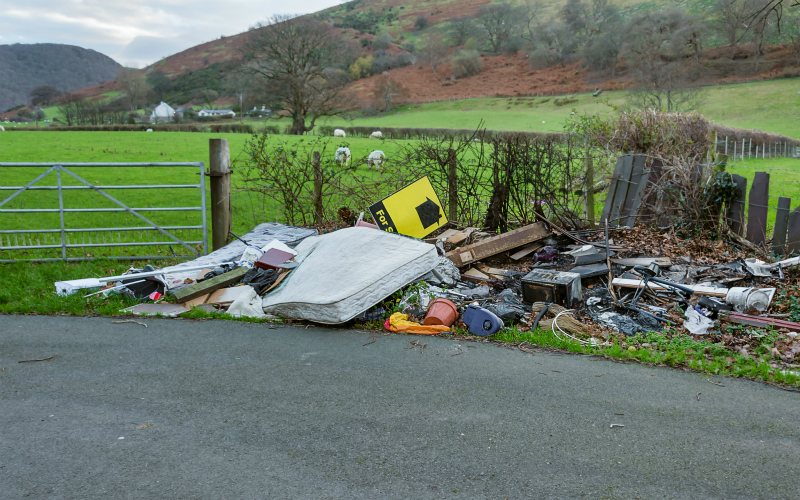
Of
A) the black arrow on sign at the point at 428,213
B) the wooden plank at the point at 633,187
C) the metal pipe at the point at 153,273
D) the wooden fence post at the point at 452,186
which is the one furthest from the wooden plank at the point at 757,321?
the metal pipe at the point at 153,273

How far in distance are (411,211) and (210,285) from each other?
341 cm

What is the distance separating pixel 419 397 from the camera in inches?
179

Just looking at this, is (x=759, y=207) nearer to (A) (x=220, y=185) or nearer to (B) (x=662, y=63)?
(A) (x=220, y=185)

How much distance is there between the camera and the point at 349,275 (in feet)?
21.9

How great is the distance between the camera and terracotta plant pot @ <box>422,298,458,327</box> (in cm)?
635

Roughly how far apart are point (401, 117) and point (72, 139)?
5793 centimetres

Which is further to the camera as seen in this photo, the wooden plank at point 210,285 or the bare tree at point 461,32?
the bare tree at point 461,32

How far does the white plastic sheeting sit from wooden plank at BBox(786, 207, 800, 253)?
500 cm

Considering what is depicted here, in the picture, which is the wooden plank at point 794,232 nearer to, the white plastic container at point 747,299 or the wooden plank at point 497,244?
the white plastic container at point 747,299

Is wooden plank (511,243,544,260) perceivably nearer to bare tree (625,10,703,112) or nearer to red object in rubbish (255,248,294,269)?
red object in rubbish (255,248,294,269)

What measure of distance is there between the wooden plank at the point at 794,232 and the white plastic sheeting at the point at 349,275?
197 inches

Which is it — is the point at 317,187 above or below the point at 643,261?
above

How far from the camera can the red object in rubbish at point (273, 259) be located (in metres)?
8.00

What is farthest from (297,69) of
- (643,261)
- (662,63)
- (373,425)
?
(373,425)
